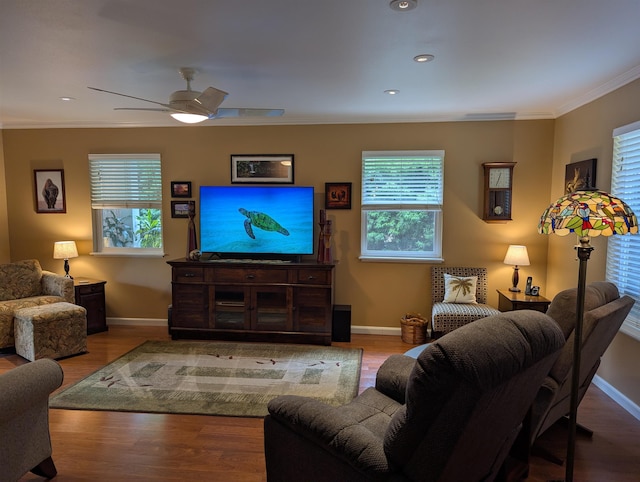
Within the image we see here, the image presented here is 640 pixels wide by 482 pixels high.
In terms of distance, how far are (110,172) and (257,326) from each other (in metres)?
2.69

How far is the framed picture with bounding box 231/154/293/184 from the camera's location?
4605 mm

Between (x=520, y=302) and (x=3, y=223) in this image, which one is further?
(x=3, y=223)

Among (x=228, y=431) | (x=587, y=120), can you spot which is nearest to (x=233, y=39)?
(x=228, y=431)

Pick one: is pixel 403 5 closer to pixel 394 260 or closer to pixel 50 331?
pixel 394 260

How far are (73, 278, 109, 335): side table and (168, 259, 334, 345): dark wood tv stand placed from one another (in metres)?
0.99

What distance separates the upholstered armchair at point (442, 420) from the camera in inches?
46.1

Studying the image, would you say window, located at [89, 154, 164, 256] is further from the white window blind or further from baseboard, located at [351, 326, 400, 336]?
baseboard, located at [351, 326, 400, 336]

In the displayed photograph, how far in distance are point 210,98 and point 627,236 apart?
10.7 ft

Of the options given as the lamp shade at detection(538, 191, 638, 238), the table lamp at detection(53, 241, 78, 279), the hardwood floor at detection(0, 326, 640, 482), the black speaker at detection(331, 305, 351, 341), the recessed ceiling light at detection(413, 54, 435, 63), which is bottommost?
the hardwood floor at detection(0, 326, 640, 482)

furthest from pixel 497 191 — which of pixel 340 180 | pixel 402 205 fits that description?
pixel 340 180

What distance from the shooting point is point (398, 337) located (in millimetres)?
4574

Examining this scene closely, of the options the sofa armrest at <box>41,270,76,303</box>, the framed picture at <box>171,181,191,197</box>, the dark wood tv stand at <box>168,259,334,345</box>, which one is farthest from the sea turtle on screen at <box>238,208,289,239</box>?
the sofa armrest at <box>41,270,76,303</box>

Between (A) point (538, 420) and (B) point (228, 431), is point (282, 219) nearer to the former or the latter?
(B) point (228, 431)

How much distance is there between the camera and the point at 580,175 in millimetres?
3607
